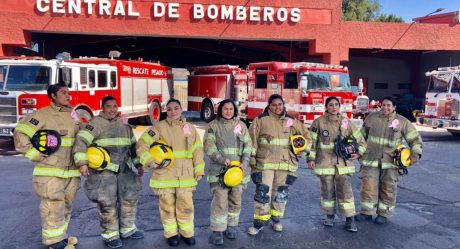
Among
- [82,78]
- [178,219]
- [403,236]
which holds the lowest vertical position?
[403,236]

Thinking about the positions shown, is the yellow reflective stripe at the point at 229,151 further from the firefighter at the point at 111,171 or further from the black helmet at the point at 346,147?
the black helmet at the point at 346,147

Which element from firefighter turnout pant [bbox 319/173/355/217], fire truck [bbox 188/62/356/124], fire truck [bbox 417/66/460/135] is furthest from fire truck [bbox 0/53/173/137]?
fire truck [bbox 417/66/460/135]

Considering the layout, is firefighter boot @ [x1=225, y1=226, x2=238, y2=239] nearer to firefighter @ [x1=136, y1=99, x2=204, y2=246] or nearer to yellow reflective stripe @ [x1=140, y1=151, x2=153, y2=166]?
firefighter @ [x1=136, y1=99, x2=204, y2=246]

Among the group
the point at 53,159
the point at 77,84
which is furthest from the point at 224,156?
the point at 77,84

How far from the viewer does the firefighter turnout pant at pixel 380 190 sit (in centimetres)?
475

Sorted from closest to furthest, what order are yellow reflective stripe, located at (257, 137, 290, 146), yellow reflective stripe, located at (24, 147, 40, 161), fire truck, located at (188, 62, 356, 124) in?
yellow reflective stripe, located at (24, 147, 40, 161), yellow reflective stripe, located at (257, 137, 290, 146), fire truck, located at (188, 62, 356, 124)

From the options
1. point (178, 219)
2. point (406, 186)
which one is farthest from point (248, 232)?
point (406, 186)

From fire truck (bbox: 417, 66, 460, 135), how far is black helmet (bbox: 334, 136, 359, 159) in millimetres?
8828

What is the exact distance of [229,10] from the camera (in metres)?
15.5

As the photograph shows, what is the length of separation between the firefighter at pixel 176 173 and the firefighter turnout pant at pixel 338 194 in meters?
1.56

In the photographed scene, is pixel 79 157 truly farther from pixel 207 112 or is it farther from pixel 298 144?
pixel 207 112

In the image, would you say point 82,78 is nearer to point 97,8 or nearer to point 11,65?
point 11,65

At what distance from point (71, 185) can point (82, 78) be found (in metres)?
7.10

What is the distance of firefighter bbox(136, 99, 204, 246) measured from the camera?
390cm
